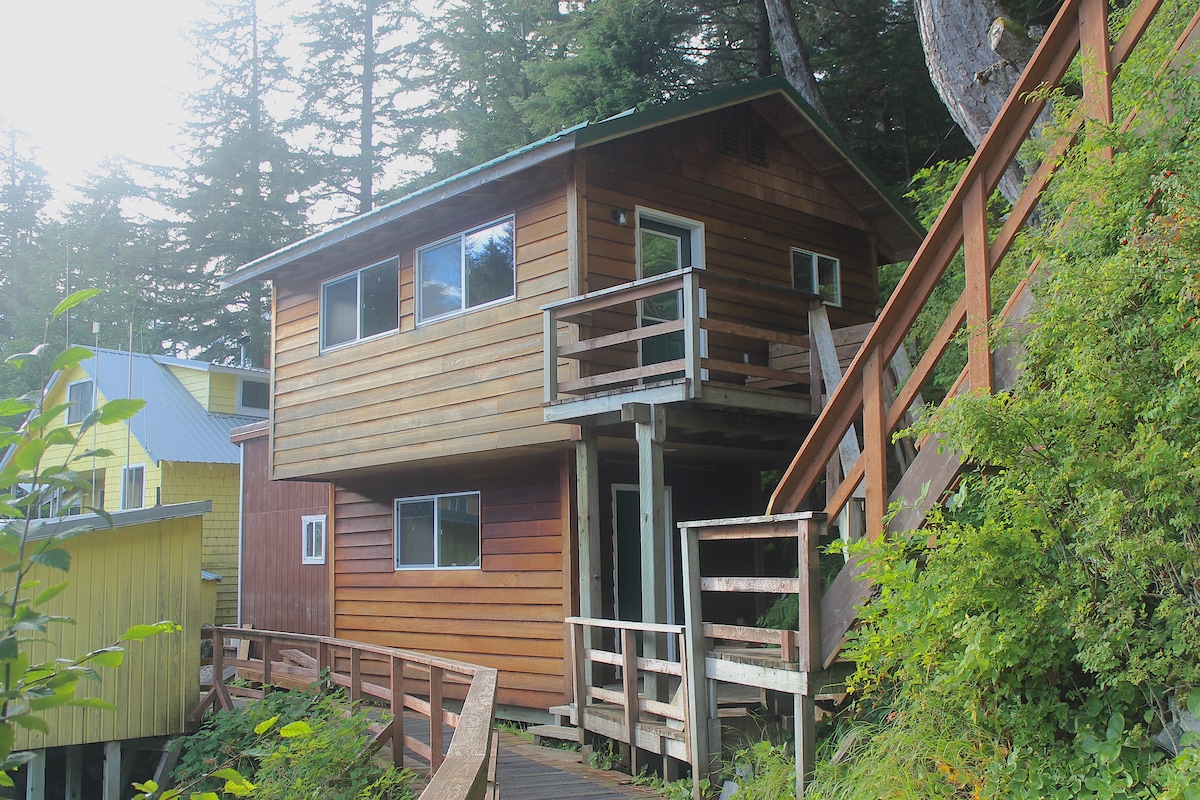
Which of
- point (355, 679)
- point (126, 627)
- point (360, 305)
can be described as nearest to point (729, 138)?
point (360, 305)

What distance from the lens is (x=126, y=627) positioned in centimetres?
1112

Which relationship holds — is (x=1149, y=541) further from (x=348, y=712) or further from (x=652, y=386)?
(x=348, y=712)

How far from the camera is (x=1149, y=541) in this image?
3.90 meters

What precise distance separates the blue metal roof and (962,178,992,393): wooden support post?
1865cm

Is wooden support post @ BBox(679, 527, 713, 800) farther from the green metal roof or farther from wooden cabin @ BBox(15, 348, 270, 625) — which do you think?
wooden cabin @ BBox(15, 348, 270, 625)

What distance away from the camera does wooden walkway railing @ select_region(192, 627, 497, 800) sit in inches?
124

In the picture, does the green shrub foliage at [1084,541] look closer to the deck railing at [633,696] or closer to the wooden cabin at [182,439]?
the deck railing at [633,696]

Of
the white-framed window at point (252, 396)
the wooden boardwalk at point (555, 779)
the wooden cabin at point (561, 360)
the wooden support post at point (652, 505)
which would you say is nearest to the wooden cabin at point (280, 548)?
the wooden cabin at point (561, 360)

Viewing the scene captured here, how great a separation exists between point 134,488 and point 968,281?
68.5ft

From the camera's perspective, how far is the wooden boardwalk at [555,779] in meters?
6.99

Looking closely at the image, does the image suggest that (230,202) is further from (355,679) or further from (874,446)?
(874,446)

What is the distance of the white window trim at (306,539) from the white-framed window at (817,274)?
24.5 feet

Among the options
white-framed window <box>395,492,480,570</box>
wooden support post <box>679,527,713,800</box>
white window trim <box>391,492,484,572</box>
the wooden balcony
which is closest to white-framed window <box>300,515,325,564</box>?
white window trim <box>391,492,484,572</box>

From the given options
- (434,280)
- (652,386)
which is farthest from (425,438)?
(652,386)
